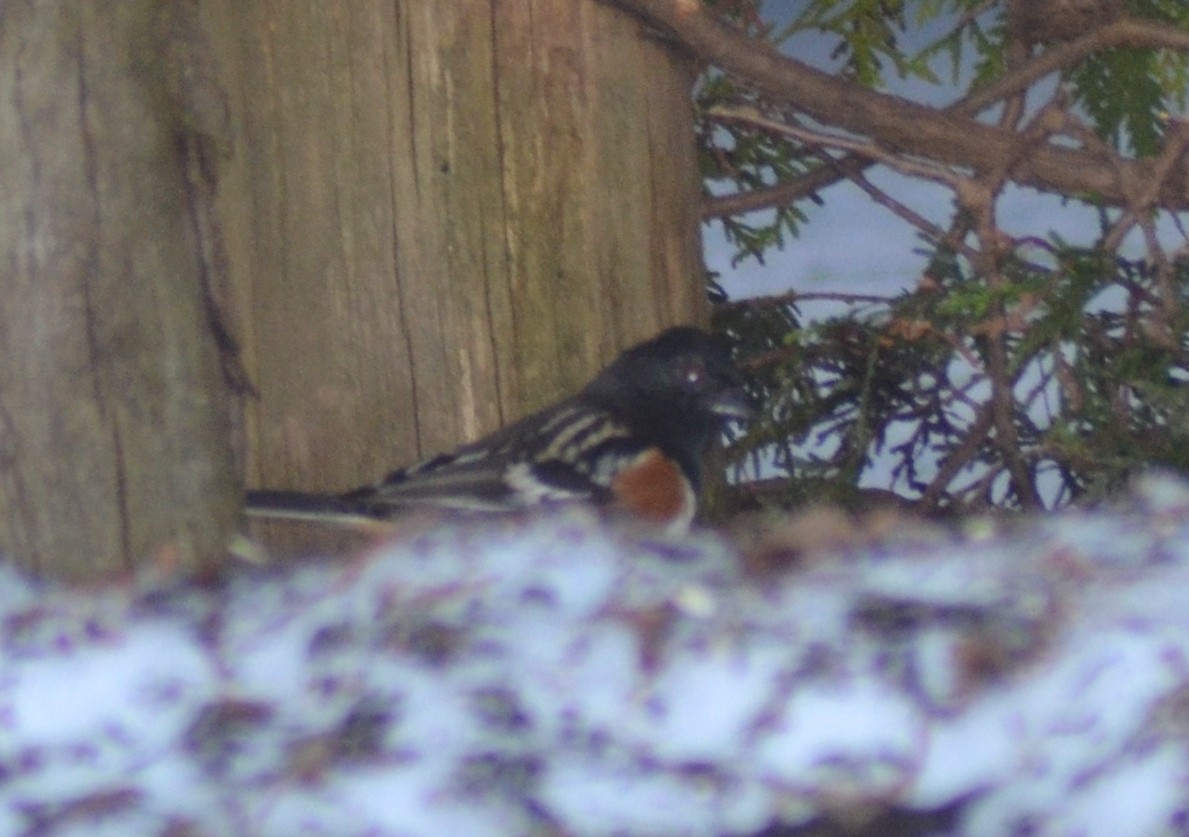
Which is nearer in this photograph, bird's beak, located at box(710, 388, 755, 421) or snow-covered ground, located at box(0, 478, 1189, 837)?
snow-covered ground, located at box(0, 478, 1189, 837)

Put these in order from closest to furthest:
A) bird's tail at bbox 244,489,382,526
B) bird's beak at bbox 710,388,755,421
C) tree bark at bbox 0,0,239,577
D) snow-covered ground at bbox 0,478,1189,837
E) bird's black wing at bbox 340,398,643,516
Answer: snow-covered ground at bbox 0,478,1189,837, tree bark at bbox 0,0,239,577, bird's tail at bbox 244,489,382,526, bird's black wing at bbox 340,398,643,516, bird's beak at bbox 710,388,755,421

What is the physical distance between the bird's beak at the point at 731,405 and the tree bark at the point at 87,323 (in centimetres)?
78

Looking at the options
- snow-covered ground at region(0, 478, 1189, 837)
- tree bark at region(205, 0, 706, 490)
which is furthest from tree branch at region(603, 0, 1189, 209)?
snow-covered ground at region(0, 478, 1189, 837)

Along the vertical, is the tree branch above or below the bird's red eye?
above

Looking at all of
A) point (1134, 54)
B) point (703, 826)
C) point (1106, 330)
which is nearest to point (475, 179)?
point (1106, 330)

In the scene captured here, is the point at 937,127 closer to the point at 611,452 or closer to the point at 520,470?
the point at 611,452

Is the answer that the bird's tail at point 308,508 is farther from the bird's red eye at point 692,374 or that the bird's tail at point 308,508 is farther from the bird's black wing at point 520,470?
the bird's red eye at point 692,374

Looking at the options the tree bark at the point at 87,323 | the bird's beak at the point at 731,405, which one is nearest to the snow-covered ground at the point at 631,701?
the tree bark at the point at 87,323

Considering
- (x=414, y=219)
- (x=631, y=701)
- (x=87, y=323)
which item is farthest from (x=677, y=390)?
(x=631, y=701)

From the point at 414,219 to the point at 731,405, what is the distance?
1.45 ft

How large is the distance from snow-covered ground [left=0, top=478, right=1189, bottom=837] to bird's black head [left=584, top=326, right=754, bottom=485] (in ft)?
2.82

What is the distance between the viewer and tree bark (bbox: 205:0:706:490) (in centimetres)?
173

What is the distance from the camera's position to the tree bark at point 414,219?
1.73m

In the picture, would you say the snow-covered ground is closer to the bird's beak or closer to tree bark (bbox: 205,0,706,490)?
tree bark (bbox: 205,0,706,490)
